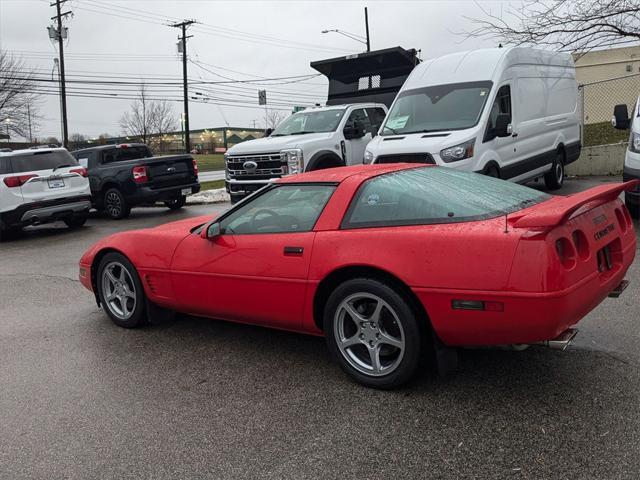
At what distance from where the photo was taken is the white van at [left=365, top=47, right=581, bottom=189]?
8.82m

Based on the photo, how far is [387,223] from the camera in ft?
11.7

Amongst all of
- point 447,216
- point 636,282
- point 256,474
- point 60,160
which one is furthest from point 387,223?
point 60,160

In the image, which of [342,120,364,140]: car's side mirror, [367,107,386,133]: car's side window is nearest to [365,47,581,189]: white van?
[342,120,364,140]: car's side mirror

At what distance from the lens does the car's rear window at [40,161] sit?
1106 cm

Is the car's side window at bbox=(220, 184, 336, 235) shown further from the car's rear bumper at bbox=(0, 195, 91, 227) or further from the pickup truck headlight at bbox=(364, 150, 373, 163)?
the car's rear bumper at bbox=(0, 195, 91, 227)

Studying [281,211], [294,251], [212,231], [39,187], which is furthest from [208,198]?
[294,251]

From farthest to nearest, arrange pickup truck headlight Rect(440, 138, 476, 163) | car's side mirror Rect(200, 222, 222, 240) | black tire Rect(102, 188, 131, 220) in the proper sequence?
black tire Rect(102, 188, 131, 220) < pickup truck headlight Rect(440, 138, 476, 163) < car's side mirror Rect(200, 222, 222, 240)

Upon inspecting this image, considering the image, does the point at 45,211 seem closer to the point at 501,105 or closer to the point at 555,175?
the point at 501,105

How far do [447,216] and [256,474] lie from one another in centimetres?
174

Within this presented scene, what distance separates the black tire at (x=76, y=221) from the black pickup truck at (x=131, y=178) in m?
1.05

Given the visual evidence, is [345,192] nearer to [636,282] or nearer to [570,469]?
[570,469]

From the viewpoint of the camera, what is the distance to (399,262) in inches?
132

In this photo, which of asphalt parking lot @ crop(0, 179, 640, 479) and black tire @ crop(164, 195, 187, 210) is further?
black tire @ crop(164, 195, 187, 210)

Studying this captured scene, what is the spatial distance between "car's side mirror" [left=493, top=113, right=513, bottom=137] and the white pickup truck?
334cm
